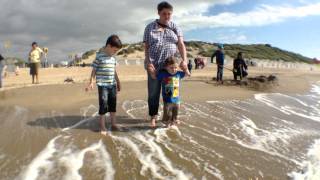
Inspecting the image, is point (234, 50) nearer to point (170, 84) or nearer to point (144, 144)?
point (170, 84)

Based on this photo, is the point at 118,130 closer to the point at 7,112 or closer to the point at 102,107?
the point at 102,107

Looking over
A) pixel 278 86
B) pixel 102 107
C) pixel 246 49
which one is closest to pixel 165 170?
pixel 102 107

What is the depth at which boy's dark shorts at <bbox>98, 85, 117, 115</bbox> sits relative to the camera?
677 centimetres

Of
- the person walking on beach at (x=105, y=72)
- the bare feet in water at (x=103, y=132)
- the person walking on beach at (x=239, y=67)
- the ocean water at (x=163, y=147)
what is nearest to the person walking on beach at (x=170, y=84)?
the ocean water at (x=163, y=147)

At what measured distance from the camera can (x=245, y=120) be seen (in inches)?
305

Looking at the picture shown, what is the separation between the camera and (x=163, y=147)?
18.2 feet

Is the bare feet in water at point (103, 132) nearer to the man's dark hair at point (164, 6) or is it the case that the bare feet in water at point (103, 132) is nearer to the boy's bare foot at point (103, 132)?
the boy's bare foot at point (103, 132)

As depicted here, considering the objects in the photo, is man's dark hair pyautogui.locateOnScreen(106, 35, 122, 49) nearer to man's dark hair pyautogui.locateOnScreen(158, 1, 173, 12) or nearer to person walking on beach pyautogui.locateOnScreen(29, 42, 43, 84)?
man's dark hair pyautogui.locateOnScreen(158, 1, 173, 12)

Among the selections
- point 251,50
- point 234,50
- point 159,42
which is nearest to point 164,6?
point 159,42

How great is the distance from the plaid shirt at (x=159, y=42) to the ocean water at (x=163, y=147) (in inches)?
42.0

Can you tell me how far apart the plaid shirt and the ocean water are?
3.50ft

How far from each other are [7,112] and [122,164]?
4.50 meters

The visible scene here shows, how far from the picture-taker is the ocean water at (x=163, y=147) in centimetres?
456

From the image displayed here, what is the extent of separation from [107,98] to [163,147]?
172cm
